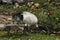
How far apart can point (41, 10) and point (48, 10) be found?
9.8 inches

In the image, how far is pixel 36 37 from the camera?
7.82 meters

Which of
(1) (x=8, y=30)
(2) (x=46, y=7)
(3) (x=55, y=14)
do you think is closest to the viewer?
(1) (x=8, y=30)

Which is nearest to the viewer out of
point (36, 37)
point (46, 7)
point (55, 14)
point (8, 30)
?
point (36, 37)

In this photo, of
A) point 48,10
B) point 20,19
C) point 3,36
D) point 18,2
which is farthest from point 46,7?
point 3,36

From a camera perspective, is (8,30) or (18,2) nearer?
(8,30)

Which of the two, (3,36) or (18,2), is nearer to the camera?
(3,36)

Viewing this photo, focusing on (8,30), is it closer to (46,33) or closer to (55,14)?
(46,33)

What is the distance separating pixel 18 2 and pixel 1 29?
2.30 m

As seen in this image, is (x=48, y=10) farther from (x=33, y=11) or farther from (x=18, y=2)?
(x=18, y=2)

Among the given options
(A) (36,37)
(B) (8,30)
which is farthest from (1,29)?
(A) (36,37)

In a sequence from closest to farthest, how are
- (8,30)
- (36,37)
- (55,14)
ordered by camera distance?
(36,37) → (8,30) → (55,14)

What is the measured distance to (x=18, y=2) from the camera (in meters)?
10.3

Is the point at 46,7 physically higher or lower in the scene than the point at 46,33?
higher

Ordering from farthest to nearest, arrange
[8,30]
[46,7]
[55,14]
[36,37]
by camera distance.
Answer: [46,7] < [55,14] < [8,30] < [36,37]
